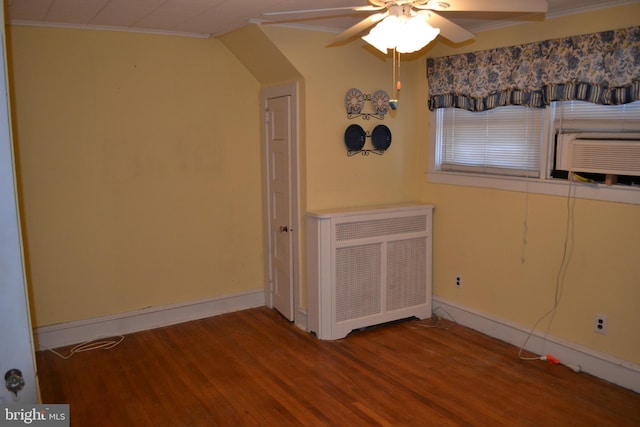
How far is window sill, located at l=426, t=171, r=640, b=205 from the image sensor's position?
3.18 metres

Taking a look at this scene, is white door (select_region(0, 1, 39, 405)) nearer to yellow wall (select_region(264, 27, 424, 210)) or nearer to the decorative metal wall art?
yellow wall (select_region(264, 27, 424, 210))

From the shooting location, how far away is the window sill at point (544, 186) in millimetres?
3182

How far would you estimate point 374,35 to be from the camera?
239 centimetres

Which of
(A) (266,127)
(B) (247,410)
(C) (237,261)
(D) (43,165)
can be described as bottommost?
(B) (247,410)

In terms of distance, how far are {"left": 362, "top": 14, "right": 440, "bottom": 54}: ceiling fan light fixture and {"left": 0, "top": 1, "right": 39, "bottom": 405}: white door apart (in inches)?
59.5

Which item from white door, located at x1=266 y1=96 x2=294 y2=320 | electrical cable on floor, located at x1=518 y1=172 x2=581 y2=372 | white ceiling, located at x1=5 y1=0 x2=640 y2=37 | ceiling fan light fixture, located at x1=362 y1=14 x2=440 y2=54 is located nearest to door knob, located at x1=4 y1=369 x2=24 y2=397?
ceiling fan light fixture, located at x1=362 y1=14 x2=440 y2=54

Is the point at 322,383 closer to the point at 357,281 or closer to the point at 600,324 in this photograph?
the point at 357,281

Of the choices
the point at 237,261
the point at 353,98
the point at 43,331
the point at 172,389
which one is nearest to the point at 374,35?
the point at 353,98

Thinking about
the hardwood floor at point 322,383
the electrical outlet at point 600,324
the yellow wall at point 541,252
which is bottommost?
the hardwood floor at point 322,383

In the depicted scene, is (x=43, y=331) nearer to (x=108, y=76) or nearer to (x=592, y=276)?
(x=108, y=76)

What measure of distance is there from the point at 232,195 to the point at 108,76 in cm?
137

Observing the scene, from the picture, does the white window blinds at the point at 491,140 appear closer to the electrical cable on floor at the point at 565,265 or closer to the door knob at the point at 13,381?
the electrical cable on floor at the point at 565,265

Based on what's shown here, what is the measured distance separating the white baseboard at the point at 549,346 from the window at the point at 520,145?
104 centimetres

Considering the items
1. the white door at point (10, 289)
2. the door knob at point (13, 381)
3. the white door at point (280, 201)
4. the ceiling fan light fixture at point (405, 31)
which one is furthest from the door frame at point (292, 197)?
the door knob at point (13, 381)
